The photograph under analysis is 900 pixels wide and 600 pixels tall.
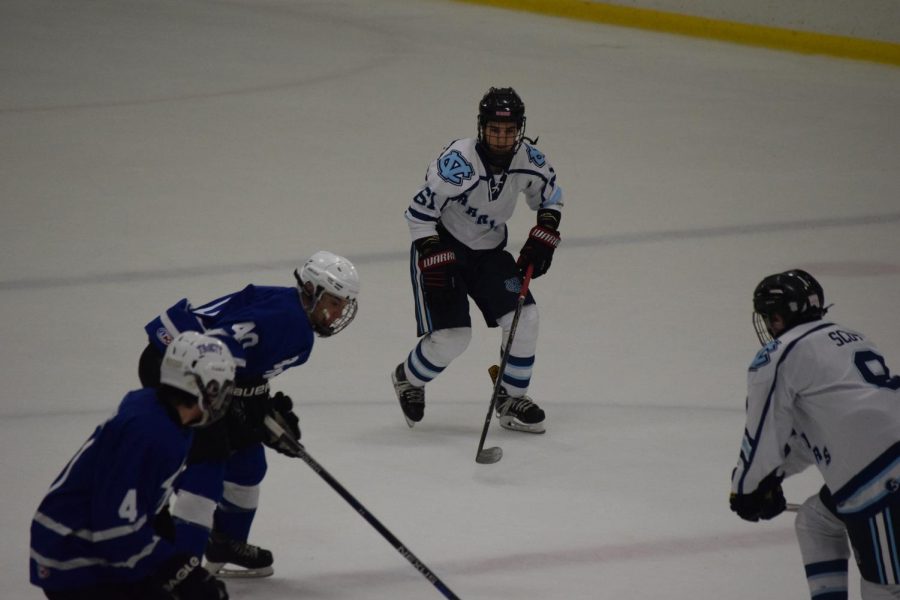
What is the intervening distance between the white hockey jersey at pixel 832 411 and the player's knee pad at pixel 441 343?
188 cm

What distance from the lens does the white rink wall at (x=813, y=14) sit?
9.98 metres

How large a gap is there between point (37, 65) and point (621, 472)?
6.28 metres

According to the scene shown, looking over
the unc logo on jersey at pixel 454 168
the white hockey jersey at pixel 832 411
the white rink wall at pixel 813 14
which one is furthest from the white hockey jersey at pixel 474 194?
the white rink wall at pixel 813 14

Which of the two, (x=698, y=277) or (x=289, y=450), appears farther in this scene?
(x=698, y=277)

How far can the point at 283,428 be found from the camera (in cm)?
375

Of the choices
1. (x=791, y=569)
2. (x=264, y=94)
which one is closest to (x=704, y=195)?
(x=264, y=94)

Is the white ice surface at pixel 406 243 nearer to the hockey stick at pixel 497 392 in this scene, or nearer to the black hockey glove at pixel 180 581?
the hockey stick at pixel 497 392

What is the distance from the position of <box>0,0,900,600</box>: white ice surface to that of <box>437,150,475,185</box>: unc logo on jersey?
2.75ft

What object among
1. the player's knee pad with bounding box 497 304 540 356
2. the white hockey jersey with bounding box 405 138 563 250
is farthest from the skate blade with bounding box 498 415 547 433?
the white hockey jersey with bounding box 405 138 563 250

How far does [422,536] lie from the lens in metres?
4.28

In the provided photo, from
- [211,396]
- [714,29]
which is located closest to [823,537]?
[211,396]

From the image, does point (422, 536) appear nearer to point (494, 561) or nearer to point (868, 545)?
point (494, 561)

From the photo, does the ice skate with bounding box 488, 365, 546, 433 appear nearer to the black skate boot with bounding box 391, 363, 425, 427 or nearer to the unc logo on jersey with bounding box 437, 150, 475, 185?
the black skate boot with bounding box 391, 363, 425, 427

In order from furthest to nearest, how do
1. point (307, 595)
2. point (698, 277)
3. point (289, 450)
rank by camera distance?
point (698, 277) → point (307, 595) → point (289, 450)
